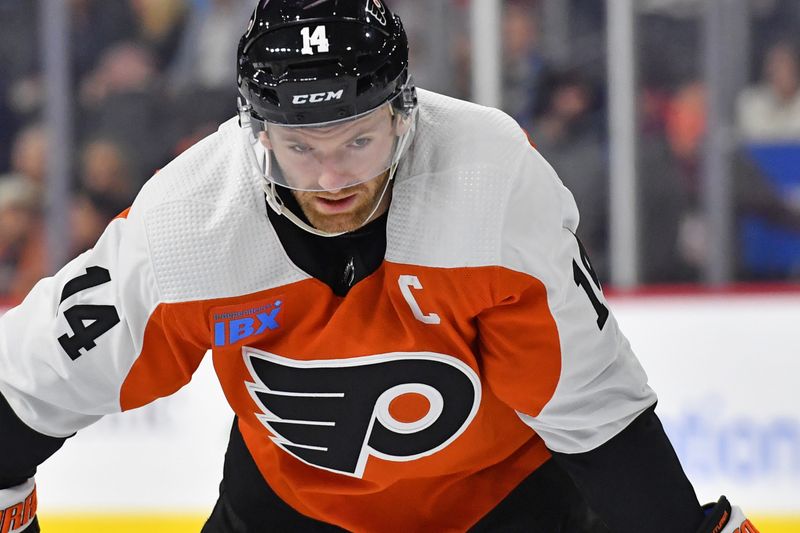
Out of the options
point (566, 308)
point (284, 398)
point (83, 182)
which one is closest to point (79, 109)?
point (83, 182)

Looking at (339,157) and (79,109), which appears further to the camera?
(79,109)

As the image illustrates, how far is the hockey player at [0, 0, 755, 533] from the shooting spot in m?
1.57

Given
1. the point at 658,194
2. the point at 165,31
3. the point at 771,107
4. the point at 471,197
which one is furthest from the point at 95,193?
the point at 471,197

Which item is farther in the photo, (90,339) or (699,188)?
(699,188)

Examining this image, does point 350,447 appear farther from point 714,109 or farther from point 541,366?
point 714,109

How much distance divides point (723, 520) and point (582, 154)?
2.32 metres

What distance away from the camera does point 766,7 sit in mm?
3867

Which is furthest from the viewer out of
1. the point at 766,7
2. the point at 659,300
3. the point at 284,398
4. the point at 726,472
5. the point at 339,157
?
the point at 766,7

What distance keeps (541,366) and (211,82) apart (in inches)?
106

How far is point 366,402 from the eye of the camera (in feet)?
5.64

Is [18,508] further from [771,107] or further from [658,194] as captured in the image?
[771,107]

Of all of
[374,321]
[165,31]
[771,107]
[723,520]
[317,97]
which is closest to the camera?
[317,97]

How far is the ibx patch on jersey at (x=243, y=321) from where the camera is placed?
1645 mm

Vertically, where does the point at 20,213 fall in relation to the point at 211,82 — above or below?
below
